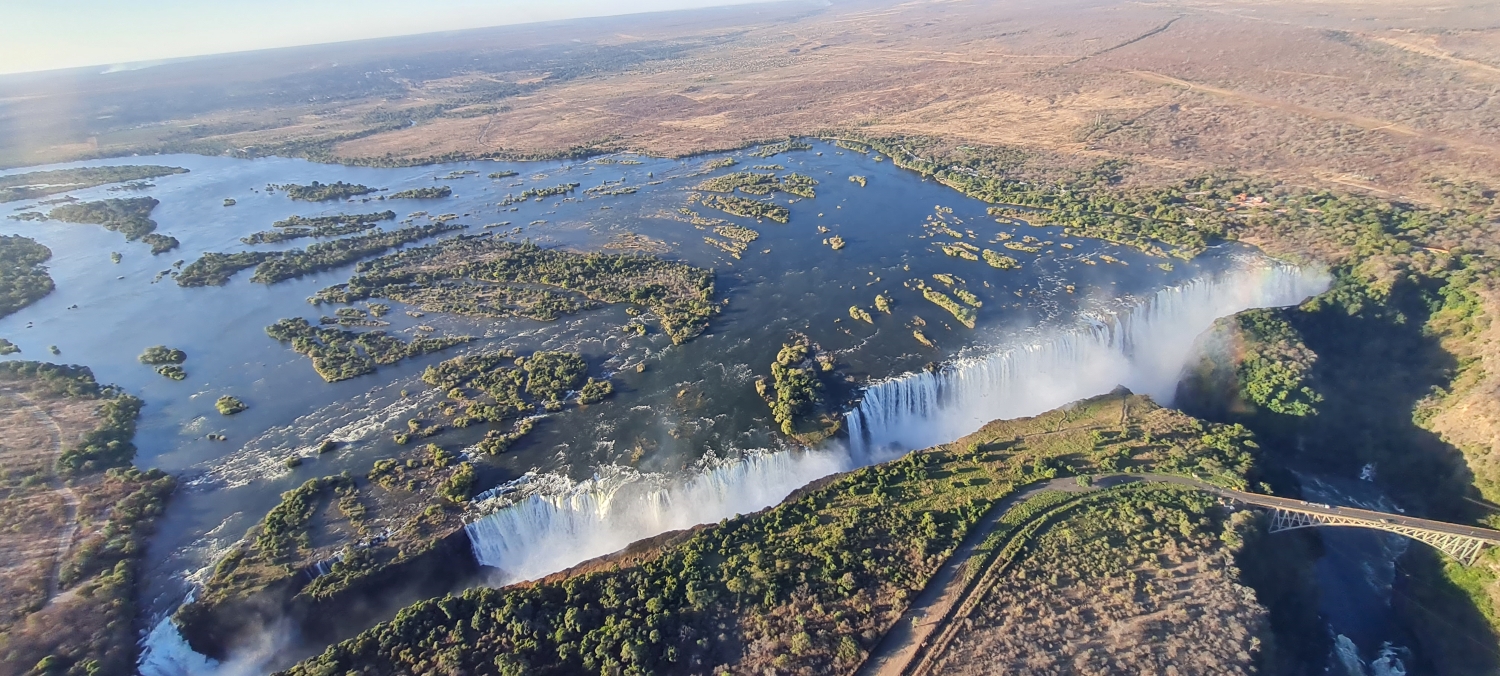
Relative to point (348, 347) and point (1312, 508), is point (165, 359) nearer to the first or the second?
point (348, 347)

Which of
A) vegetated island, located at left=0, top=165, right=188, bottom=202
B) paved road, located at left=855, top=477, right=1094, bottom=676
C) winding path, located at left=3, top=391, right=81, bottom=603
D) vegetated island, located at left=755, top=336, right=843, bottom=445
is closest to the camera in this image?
paved road, located at left=855, top=477, right=1094, bottom=676

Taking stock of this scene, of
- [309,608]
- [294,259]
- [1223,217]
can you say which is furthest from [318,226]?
[1223,217]

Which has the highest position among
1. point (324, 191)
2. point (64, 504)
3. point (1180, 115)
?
point (324, 191)

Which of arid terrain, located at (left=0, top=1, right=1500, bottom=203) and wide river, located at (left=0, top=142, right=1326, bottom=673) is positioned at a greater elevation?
arid terrain, located at (left=0, top=1, right=1500, bottom=203)

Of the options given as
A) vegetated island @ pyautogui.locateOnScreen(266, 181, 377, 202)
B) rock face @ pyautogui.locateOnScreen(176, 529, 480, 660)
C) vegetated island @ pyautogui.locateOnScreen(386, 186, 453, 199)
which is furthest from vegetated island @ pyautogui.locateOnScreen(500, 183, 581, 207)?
rock face @ pyautogui.locateOnScreen(176, 529, 480, 660)

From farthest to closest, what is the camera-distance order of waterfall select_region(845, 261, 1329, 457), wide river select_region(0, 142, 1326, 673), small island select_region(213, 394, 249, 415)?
small island select_region(213, 394, 249, 415)
waterfall select_region(845, 261, 1329, 457)
wide river select_region(0, 142, 1326, 673)

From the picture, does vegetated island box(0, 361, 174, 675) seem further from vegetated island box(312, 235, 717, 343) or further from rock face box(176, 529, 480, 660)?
vegetated island box(312, 235, 717, 343)

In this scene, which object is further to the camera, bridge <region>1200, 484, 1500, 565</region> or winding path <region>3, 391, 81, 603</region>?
winding path <region>3, 391, 81, 603</region>
